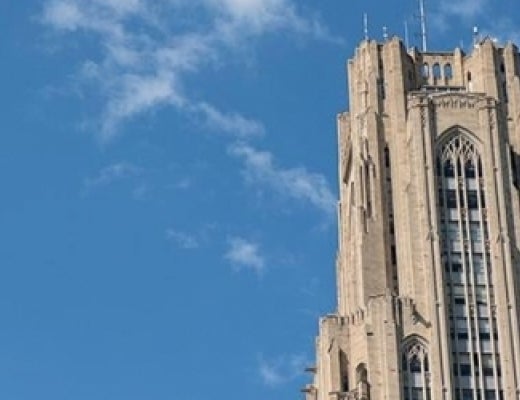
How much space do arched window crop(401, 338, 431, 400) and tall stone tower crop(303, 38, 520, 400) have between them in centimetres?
8

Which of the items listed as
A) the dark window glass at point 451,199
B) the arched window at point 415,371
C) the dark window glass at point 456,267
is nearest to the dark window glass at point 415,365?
the arched window at point 415,371

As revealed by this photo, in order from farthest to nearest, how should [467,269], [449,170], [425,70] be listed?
1. [425,70]
2. [449,170]
3. [467,269]

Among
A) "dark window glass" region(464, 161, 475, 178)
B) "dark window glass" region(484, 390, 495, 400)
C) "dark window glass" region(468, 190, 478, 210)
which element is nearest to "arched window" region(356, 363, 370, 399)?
"dark window glass" region(484, 390, 495, 400)

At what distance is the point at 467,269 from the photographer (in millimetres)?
146625

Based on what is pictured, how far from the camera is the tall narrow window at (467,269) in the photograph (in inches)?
5571

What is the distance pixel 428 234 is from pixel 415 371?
13.0 m

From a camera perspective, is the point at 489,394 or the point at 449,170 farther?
the point at 449,170

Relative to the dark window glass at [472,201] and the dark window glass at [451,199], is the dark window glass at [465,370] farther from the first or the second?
the dark window glass at [451,199]

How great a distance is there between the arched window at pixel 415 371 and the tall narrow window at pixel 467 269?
92.4 inches

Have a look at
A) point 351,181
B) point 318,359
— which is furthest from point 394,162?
point 318,359

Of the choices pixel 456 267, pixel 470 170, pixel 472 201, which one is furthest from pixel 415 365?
pixel 470 170

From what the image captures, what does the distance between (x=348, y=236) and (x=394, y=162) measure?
32.5 ft

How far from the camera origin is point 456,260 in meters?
147

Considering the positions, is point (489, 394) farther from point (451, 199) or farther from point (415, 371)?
point (451, 199)
